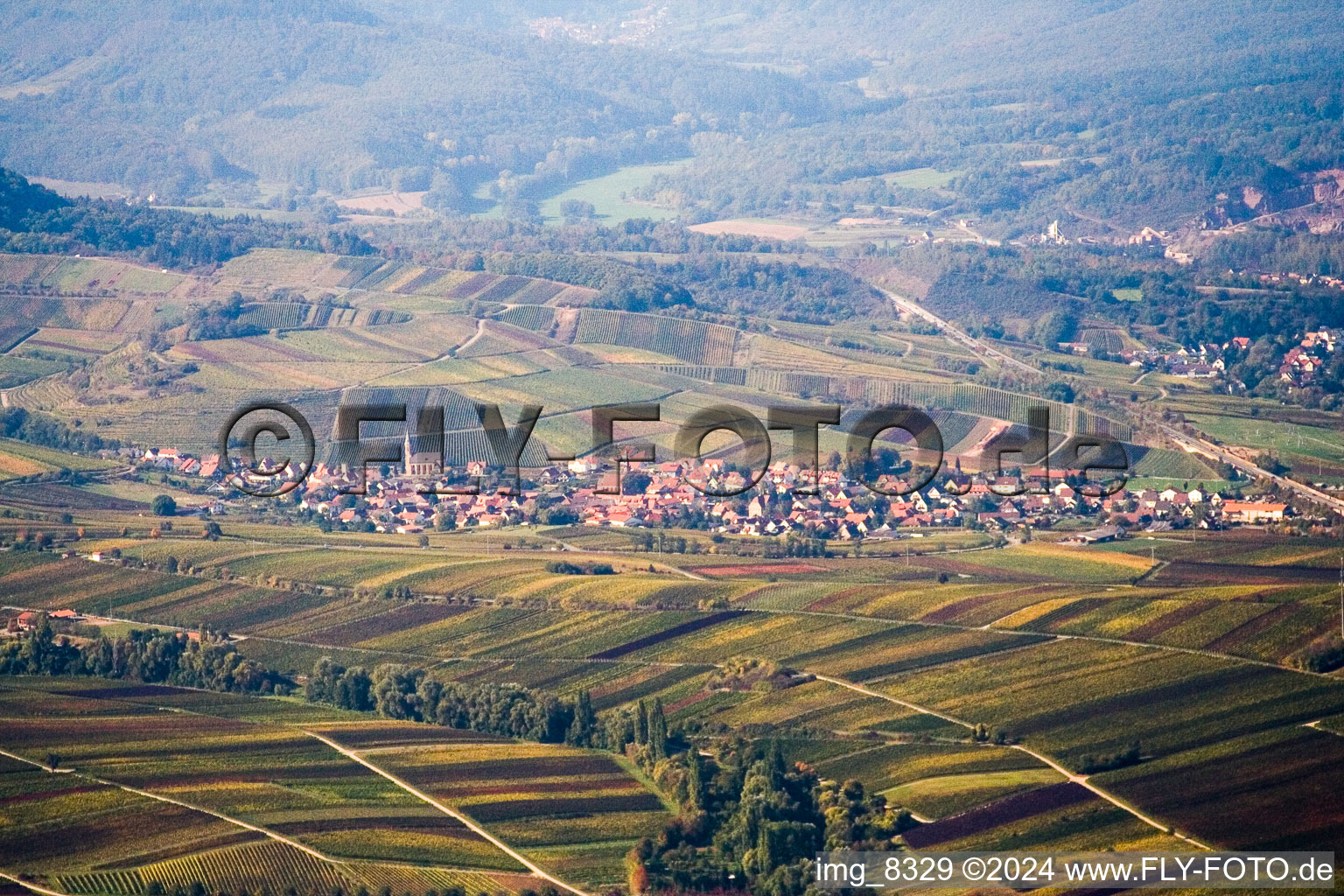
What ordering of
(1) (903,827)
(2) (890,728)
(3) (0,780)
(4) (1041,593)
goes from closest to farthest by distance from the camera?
(1) (903,827) → (3) (0,780) → (2) (890,728) → (4) (1041,593)

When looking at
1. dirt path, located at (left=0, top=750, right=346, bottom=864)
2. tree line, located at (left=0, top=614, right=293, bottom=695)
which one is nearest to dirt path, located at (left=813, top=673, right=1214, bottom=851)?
tree line, located at (left=0, top=614, right=293, bottom=695)

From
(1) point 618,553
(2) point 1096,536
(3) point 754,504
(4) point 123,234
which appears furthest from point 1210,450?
(4) point 123,234

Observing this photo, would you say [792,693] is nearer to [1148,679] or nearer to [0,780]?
[1148,679]

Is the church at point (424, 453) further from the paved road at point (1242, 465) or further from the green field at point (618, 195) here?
the green field at point (618, 195)

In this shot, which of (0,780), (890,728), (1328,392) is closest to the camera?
(0,780)

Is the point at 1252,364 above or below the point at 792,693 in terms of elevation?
above

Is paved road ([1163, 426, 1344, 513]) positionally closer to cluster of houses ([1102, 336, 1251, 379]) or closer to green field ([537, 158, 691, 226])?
cluster of houses ([1102, 336, 1251, 379])

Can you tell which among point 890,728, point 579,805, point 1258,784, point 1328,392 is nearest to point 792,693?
point 890,728
